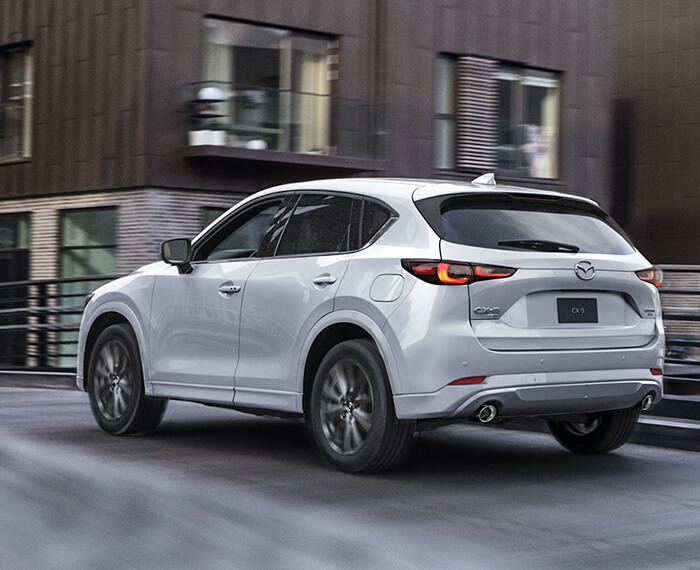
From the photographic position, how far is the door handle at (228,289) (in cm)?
816

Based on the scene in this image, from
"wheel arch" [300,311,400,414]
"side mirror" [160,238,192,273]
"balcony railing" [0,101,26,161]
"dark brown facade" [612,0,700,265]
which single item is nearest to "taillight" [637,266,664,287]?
"wheel arch" [300,311,400,414]

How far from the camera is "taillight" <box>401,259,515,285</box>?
6840 mm

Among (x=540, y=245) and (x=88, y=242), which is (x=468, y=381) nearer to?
(x=540, y=245)

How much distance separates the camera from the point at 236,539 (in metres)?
5.56

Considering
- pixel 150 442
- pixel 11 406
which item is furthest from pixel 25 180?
pixel 150 442

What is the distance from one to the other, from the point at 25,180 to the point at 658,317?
16.7 meters

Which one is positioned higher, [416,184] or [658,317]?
[416,184]

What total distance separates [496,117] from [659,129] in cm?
757

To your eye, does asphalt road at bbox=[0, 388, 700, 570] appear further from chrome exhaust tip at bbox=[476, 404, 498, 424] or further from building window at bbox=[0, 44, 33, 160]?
building window at bbox=[0, 44, 33, 160]

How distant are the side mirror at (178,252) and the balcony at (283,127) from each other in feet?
38.6

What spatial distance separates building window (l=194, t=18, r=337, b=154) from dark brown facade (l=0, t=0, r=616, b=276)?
0.72 feet

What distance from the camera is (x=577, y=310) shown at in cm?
720

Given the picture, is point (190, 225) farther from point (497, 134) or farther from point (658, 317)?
point (658, 317)

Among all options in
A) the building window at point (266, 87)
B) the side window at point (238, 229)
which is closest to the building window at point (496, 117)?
the building window at point (266, 87)
